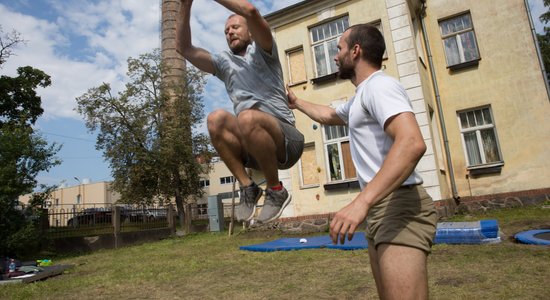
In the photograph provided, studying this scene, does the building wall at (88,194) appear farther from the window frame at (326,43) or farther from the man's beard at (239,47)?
the man's beard at (239,47)

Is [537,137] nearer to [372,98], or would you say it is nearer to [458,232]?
[458,232]

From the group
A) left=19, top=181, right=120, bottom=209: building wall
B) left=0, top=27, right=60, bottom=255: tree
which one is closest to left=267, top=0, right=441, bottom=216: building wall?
left=0, top=27, right=60, bottom=255: tree

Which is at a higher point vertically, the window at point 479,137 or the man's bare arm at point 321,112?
the window at point 479,137

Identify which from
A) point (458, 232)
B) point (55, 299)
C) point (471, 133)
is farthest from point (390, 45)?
point (55, 299)

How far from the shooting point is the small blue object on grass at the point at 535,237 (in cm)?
719

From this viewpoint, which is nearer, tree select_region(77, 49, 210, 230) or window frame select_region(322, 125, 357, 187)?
window frame select_region(322, 125, 357, 187)

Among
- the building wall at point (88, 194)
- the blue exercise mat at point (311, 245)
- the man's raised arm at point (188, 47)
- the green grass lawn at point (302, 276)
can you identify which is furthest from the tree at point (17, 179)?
the building wall at point (88, 194)

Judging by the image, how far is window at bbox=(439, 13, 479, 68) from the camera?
12.9m

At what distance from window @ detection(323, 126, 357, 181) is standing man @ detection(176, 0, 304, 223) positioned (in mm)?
9748

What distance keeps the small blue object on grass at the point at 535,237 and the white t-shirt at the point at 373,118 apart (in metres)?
5.94

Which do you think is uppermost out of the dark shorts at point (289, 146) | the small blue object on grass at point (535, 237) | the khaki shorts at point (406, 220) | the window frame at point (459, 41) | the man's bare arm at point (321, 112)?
the window frame at point (459, 41)

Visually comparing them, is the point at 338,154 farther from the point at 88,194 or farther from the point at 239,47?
the point at 88,194

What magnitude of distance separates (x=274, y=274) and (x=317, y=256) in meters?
1.61

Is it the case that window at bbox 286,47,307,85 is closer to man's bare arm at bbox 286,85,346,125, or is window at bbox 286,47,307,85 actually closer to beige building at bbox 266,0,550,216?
beige building at bbox 266,0,550,216
